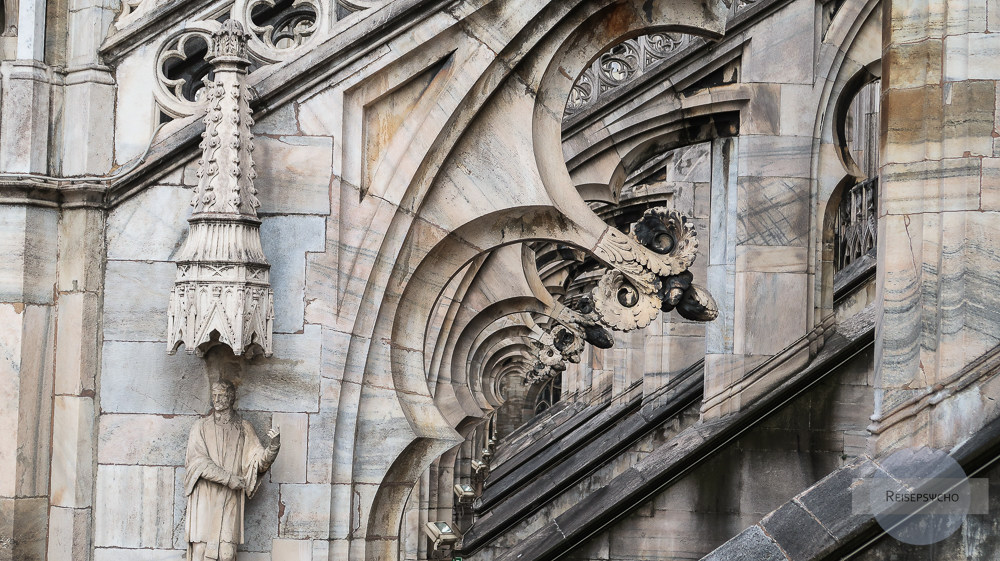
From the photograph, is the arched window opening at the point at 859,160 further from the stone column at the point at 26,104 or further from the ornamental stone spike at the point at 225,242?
the stone column at the point at 26,104

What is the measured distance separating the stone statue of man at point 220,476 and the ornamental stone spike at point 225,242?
1.05 ft

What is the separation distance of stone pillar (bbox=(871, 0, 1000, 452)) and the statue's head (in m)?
2.70

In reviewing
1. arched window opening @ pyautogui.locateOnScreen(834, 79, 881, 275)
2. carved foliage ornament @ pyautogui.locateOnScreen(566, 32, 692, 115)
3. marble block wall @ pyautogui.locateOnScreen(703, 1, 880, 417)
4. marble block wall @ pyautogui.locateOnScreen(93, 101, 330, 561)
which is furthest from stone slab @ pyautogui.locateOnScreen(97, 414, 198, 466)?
arched window opening @ pyautogui.locateOnScreen(834, 79, 881, 275)

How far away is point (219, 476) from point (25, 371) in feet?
3.43

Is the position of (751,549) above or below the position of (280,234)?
below

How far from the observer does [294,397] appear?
6.35 m

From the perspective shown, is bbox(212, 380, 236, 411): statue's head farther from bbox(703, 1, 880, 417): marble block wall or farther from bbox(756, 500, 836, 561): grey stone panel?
bbox(703, 1, 880, 417): marble block wall

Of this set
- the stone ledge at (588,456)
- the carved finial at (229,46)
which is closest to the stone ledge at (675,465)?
the stone ledge at (588,456)

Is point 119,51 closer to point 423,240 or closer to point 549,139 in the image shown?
point 423,240

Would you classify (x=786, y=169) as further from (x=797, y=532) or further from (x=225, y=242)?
(x=797, y=532)

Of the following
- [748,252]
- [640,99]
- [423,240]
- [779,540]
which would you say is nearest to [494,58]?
[423,240]

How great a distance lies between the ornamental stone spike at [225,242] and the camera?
231 inches

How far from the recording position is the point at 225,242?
19.4ft

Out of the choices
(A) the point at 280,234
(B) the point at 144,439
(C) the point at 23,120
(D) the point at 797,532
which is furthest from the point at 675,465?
(C) the point at 23,120
